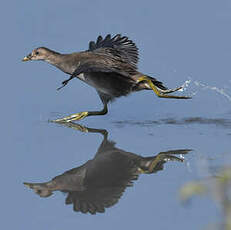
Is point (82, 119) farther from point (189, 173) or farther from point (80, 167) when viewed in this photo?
point (189, 173)

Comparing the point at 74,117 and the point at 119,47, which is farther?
the point at 119,47

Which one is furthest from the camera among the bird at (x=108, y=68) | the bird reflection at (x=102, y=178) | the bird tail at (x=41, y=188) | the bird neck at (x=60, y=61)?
the bird neck at (x=60, y=61)

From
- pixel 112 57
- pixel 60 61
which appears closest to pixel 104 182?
pixel 112 57

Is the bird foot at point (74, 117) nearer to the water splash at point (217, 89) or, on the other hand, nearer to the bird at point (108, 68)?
the bird at point (108, 68)

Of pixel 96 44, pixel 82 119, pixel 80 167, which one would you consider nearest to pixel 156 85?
pixel 82 119

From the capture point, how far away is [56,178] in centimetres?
539

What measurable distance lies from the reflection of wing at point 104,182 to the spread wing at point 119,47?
318cm

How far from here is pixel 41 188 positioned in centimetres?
516

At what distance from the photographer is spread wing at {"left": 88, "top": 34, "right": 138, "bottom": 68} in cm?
902

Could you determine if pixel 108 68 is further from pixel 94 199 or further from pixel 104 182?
pixel 94 199

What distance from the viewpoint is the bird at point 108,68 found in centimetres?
766

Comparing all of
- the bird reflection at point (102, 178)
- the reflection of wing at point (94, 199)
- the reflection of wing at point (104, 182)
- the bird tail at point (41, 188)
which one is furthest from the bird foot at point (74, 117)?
the reflection of wing at point (94, 199)

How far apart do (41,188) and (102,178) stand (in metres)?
0.60

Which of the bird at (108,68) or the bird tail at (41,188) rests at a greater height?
the bird at (108,68)
